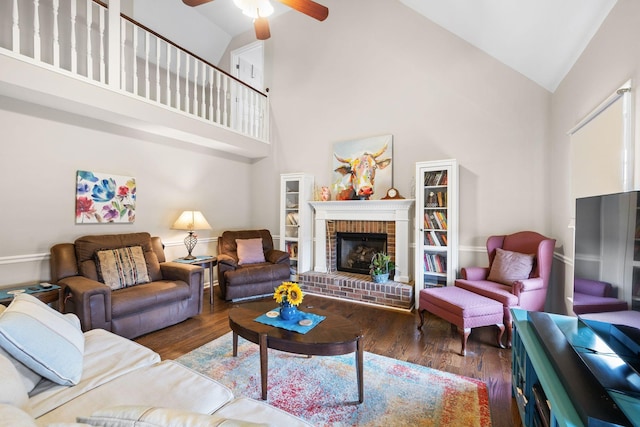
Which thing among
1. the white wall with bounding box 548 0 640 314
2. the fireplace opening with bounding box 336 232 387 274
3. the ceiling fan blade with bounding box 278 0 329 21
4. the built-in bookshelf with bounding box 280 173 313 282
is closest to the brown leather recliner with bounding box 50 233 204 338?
the built-in bookshelf with bounding box 280 173 313 282

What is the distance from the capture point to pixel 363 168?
4234mm

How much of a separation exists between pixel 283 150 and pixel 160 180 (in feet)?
6.48

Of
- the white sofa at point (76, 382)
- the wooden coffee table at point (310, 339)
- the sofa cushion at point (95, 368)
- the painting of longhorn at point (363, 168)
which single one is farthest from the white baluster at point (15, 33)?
the painting of longhorn at point (363, 168)

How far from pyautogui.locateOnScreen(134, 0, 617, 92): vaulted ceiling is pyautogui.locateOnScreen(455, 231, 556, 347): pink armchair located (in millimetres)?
1682

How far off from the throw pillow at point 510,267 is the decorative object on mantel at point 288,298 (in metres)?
2.15

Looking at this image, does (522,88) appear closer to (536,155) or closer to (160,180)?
(536,155)

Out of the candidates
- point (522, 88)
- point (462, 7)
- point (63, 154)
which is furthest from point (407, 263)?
point (63, 154)

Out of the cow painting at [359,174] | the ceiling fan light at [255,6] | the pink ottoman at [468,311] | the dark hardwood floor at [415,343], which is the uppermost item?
the ceiling fan light at [255,6]

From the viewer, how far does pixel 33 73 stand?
2465 mm

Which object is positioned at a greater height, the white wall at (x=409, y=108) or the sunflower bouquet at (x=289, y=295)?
the white wall at (x=409, y=108)

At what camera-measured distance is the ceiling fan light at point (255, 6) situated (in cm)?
237

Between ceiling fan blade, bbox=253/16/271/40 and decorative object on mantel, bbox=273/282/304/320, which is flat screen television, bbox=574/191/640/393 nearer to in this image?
decorative object on mantel, bbox=273/282/304/320

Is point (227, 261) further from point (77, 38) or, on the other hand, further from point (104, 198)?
point (77, 38)

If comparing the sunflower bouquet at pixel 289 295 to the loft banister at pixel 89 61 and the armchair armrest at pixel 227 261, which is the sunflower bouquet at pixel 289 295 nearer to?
the armchair armrest at pixel 227 261
